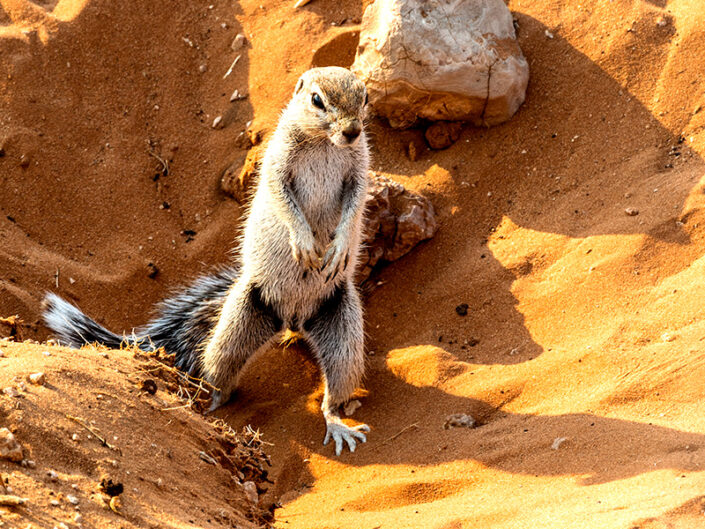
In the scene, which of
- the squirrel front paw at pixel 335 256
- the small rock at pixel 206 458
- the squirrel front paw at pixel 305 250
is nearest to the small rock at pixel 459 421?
the squirrel front paw at pixel 335 256

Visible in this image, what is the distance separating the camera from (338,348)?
6.59 metres

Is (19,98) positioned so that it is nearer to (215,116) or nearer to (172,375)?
(215,116)

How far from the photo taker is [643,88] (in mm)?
7750

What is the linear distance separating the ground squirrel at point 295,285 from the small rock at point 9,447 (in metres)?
2.43

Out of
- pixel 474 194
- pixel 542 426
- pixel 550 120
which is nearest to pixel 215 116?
pixel 474 194

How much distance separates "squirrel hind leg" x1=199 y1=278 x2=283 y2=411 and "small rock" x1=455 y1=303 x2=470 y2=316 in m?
1.56

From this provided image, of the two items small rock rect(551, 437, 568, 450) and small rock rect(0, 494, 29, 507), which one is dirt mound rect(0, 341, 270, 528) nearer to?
small rock rect(0, 494, 29, 507)

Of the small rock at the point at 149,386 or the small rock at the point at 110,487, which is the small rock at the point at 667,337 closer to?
the small rock at the point at 149,386

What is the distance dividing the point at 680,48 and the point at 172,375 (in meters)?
5.50

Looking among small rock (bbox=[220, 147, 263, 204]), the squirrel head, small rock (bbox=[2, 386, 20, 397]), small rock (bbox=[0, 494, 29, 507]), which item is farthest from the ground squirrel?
small rock (bbox=[0, 494, 29, 507])

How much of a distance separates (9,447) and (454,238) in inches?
191

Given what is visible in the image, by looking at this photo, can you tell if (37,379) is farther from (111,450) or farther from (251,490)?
(251,490)

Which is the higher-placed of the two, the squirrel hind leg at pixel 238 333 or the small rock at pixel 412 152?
the small rock at pixel 412 152

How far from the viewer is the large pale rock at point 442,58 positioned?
7.50 m
